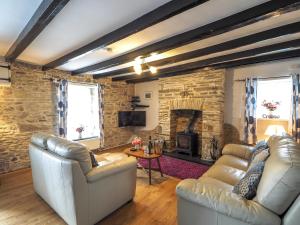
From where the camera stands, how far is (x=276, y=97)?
4031 millimetres

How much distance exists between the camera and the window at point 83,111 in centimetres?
506

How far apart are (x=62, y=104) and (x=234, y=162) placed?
415 centimetres

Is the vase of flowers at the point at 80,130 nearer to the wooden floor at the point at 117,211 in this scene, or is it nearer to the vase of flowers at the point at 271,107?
the wooden floor at the point at 117,211

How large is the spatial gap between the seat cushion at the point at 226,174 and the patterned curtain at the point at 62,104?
3783 mm

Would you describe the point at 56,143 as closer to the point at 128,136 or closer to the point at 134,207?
the point at 134,207

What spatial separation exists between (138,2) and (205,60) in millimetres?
2458

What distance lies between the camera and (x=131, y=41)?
2.77m

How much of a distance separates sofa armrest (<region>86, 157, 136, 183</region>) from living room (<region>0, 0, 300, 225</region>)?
21mm

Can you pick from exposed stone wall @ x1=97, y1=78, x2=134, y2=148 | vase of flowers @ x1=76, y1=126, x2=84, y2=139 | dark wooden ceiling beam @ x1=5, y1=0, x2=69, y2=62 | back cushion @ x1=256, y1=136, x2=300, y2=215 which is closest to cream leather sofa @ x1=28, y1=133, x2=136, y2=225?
dark wooden ceiling beam @ x1=5, y1=0, x2=69, y2=62

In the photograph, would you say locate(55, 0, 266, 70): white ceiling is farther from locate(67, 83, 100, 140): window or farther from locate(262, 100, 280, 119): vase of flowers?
locate(262, 100, 280, 119): vase of flowers

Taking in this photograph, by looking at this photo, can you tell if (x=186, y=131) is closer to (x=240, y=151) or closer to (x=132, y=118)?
(x=132, y=118)

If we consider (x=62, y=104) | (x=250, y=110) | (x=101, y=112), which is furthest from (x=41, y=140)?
(x=250, y=110)

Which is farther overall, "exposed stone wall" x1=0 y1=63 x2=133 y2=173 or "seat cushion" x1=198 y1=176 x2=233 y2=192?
"exposed stone wall" x1=0 y1=63 x2=133 y2=173

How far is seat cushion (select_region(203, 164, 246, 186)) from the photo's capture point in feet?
7.33
